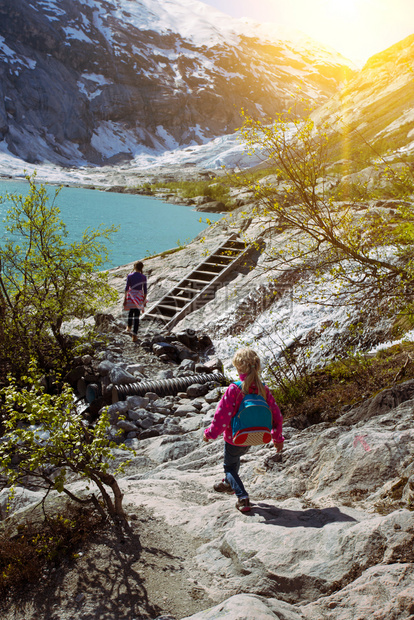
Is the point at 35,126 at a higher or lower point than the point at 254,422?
higher

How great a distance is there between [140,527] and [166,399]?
4.95 m

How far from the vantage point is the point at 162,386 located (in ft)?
30.3

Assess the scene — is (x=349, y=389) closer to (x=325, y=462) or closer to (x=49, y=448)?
(x=325, y=462)

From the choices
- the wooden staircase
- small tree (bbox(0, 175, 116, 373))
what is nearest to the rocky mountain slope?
the wooden staircase

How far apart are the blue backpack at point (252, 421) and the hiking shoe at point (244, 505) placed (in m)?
0.46

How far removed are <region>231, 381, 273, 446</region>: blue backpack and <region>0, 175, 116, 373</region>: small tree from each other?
21.7 ft

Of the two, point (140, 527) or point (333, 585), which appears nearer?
point (333, 585)

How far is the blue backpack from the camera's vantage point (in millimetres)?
3781

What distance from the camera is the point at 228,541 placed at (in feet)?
10.7

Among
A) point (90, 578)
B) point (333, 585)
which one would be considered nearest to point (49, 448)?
point (90, 578)

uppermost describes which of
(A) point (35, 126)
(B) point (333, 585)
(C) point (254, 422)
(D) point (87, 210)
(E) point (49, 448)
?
(A) point (35, 126)

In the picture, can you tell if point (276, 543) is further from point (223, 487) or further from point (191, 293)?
point (191, 293)

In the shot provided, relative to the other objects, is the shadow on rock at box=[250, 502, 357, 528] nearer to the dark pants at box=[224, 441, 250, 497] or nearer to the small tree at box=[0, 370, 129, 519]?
the dark pants at box=[224, 441, 250, 497]

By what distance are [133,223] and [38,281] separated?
36.4m
